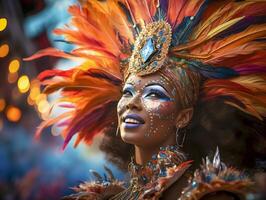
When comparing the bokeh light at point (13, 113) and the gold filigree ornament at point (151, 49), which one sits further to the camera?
the bokeh light at point (13, 113)

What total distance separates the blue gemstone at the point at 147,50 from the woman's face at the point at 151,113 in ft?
0.49

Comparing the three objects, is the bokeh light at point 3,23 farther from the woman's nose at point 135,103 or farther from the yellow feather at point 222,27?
the yellow feather at point 222,27

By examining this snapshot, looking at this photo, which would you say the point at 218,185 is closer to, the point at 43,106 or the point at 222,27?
the point at 222,27

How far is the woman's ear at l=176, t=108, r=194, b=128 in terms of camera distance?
4.45 metres

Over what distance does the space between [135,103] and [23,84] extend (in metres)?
2.33

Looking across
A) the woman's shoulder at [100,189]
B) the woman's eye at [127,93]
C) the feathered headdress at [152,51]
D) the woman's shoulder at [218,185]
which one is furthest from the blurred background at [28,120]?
the woman's shoulder at [218,185]

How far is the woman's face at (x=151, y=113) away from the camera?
4.37 m

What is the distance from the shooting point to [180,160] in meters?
4.35

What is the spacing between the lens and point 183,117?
176 inches

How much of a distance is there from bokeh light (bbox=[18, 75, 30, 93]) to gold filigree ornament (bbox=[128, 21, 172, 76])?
78.5 inches

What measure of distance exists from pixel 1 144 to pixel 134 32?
2474 millimetres

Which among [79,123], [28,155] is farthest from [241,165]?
[28,155]

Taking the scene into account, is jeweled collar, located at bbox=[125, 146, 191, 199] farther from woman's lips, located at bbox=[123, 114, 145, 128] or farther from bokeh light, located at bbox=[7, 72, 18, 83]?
bokeh light, located at bbox=[7, 72, 18, 83]

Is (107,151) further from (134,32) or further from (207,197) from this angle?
(207,197)
